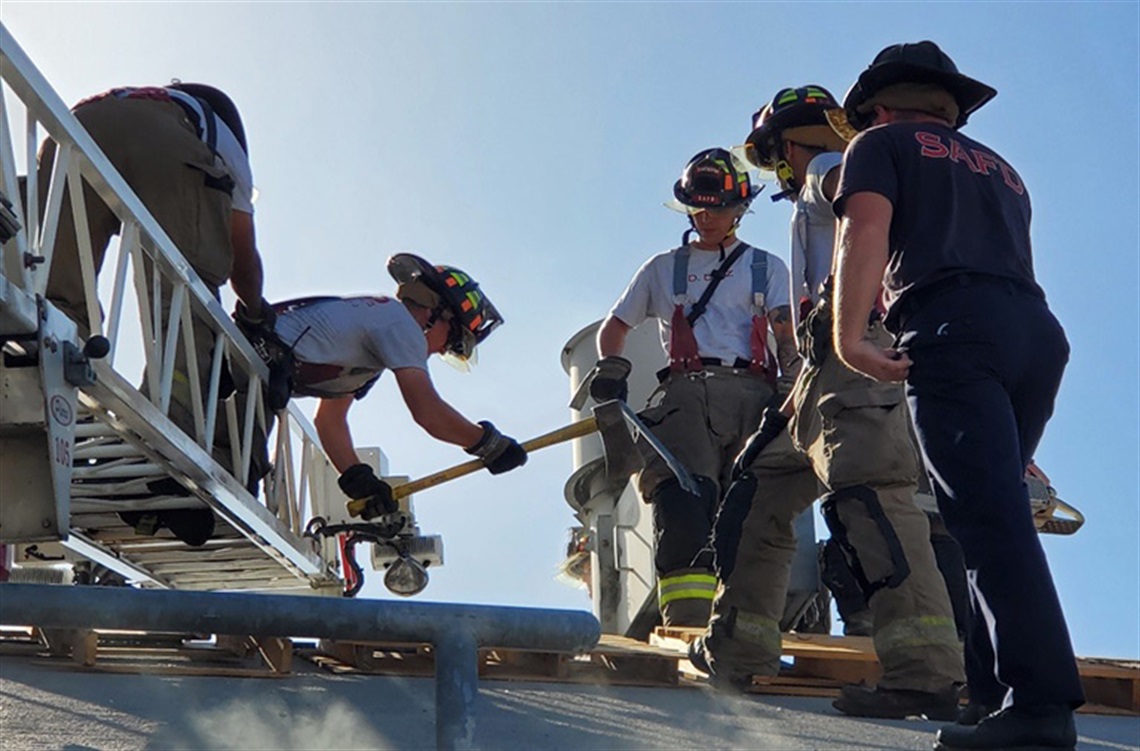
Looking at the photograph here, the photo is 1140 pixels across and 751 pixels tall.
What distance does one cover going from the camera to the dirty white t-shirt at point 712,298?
236 inches

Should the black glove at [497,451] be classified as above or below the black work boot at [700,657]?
above

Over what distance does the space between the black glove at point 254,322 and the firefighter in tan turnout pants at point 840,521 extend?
2268 millimetres

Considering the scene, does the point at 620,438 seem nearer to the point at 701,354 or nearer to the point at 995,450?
the point at 701,354

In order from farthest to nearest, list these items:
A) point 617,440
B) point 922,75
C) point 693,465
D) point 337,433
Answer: point 337,433
point 617,440
point 693,465
point 922,75

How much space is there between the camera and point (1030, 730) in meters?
2.82

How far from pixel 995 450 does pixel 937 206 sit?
599mm


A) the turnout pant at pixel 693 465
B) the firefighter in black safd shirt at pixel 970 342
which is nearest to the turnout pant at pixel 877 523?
the firefighter in black safd shirt at pixel 970 342

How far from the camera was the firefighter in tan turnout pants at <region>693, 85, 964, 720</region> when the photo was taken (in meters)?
4.04

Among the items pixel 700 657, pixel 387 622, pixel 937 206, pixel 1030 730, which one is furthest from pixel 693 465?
pixel 387 622

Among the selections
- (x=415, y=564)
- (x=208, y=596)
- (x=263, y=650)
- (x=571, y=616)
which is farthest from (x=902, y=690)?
(x=415, y=564)

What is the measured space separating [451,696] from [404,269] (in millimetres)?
4744

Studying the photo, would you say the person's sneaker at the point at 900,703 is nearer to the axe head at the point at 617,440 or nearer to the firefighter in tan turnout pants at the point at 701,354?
the firefighter in tan turnout pants at the point at 701,354

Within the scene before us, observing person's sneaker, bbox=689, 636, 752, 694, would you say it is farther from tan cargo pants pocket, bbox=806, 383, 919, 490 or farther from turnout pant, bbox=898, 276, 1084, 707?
turnout pant, bbox=898, 276, 1084, 707

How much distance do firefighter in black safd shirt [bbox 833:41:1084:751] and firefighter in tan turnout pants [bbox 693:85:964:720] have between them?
79 centimetres
